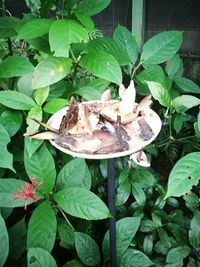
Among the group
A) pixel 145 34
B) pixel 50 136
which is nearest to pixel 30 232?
pixel 50 136

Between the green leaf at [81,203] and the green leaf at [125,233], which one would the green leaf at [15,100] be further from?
the green leaf at [125,233]

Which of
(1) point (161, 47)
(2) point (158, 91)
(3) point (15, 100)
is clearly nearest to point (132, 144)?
(2) point (158, 91)

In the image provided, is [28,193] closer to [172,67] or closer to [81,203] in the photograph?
[81,203]

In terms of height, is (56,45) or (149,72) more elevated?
(56,45)

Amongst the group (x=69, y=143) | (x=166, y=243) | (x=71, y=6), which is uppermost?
(x=71, y=6)

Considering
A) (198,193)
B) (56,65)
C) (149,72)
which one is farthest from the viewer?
(198,193)

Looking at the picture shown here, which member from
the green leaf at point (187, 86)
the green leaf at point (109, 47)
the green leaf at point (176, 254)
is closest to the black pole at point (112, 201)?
the green leaf at point (176, 254)

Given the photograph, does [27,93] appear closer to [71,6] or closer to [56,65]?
[56,65]

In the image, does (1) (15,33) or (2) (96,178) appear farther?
(2) (96,178)
